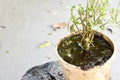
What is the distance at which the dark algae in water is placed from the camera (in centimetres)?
134

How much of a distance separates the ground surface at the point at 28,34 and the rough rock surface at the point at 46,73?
1.43 feet

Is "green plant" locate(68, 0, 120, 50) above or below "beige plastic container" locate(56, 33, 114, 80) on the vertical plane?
above

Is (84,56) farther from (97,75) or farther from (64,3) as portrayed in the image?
(64,3)

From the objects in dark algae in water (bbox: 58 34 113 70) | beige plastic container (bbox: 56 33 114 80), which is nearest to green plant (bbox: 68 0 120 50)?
dark algae in water (bbox: 58 34 113 70)

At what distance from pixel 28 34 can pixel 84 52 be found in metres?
1.19

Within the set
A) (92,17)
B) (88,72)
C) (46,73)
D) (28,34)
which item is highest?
(92,17)

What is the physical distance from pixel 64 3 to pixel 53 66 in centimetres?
128

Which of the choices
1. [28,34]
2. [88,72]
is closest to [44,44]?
[28,34]

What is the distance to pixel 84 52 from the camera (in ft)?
4.60

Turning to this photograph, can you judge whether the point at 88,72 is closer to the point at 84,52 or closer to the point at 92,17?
the point at 84,52

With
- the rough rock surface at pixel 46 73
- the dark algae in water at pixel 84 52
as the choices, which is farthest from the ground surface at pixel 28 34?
the dark algae in water at pixel 84 52

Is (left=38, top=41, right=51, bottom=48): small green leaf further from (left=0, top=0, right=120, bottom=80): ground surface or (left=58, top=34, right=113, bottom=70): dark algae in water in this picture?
(left=58, top=34, right=113, bottom=70): dark algae in water

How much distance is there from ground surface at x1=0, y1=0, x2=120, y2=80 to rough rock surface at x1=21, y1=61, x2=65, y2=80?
436 millimetres

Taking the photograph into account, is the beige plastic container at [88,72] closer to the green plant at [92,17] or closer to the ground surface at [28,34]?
the green plant at [92,17]
